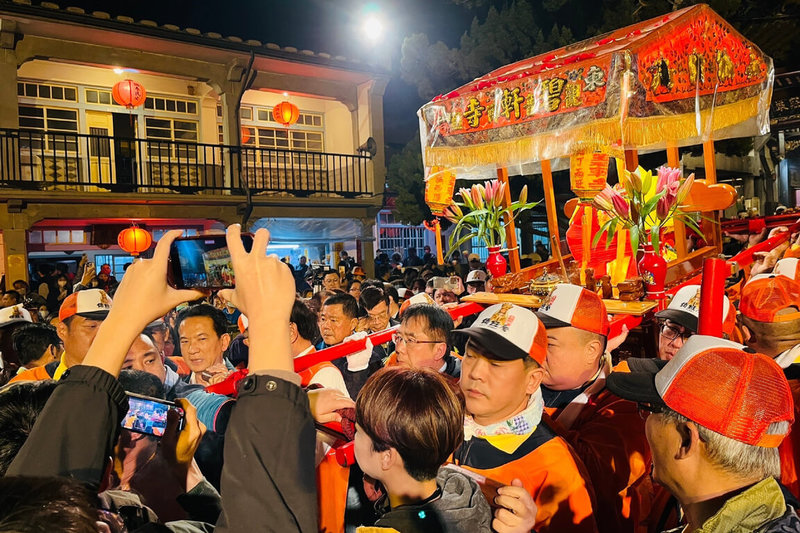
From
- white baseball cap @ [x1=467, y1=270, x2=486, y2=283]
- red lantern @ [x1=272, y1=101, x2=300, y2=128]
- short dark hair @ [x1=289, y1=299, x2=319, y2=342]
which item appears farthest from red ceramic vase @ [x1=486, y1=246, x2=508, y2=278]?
red lantern @ [x1=272, y1=101, x2=300, y2=128]

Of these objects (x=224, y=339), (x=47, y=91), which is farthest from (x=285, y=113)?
(x=224, y=339)

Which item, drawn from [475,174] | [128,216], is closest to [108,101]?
[128,216]

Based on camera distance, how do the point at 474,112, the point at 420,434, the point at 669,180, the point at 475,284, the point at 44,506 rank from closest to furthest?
the point at 44,506 → the point at 420,434 → the point at 669,180 → the point at 474,112 → the point at 475,284

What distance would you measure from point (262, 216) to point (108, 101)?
5106 mm

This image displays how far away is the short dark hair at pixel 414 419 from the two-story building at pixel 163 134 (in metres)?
13.3

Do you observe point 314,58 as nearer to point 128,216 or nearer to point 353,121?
point 353,121

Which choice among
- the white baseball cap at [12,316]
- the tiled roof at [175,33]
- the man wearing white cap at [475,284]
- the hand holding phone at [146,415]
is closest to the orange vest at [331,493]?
the hand holding phone at [146,415]

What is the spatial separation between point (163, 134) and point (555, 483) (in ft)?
53.9

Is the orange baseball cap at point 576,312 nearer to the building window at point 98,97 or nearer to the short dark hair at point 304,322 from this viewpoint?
the short dark hair at point 304,322

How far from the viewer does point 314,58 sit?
52.9 ft

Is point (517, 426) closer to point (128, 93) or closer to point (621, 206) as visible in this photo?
point (621, 206)

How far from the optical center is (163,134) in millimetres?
16203

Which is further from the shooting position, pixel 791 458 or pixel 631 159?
pixel 631 159

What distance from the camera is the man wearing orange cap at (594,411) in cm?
257
